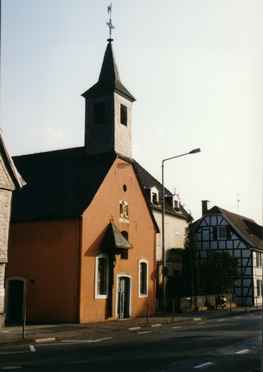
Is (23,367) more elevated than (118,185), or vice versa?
(118,185)

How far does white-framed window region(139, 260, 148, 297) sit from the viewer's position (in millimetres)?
32291

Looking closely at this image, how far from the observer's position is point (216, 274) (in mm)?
43250

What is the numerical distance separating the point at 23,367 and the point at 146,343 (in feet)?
19.6

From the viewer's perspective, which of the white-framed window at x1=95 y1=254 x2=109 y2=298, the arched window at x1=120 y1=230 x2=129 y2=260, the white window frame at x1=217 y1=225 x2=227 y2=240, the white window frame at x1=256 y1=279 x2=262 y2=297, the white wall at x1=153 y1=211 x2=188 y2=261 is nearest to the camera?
the white-framed window at x1=95 y1=254 x2=109 y2=298

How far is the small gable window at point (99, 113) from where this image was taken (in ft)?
101

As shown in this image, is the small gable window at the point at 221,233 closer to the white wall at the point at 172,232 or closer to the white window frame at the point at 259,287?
the white wall at the point at 172,232

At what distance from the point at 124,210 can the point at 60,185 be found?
4365 mm

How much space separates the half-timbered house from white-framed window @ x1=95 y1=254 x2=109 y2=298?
58.9 ft

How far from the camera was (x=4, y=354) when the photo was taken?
13844 mm

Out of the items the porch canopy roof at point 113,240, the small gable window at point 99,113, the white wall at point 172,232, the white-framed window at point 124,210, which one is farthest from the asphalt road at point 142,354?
the white wall at point 172,232

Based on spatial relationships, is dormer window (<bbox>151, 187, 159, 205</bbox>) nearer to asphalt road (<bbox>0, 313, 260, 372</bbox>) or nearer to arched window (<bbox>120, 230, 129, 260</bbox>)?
arched window (<bbox>120, 230, 129, 260</bbox>)

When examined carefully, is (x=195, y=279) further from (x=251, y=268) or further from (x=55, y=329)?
(x=55, y=329)

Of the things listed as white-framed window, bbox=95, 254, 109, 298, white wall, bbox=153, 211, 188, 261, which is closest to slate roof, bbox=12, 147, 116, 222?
white-framed window, bbox=95, 254, 109, 298

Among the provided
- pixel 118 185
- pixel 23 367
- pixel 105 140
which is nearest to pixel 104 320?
pixel 118 185
